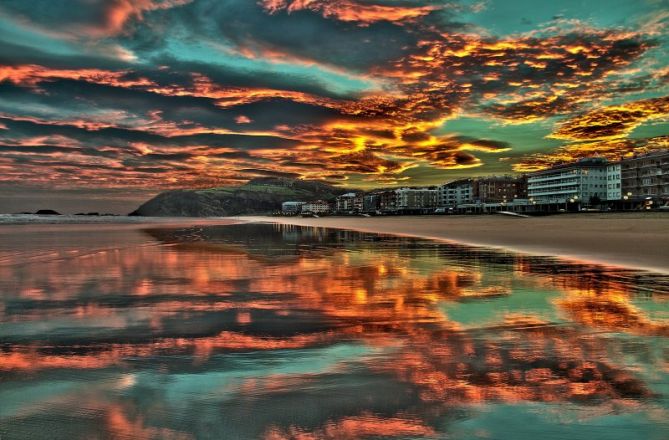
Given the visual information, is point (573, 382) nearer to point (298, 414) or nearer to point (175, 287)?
point (298, 414)

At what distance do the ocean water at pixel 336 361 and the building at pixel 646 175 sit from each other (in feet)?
514

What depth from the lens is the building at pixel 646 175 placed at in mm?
146875

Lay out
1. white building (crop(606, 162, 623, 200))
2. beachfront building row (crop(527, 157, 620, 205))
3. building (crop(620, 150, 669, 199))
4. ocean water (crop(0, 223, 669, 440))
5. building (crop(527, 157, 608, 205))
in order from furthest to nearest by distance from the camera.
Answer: building (crop(527, 157, 608, 205))
beachfront building row (crop(527, 157, 620, 205))
white building (crop(606, 162, 623, 200))
building (crop(620, 150, 669, 199))
ocean water (crop(0, 223, 669, 440))

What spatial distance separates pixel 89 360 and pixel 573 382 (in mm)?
5609

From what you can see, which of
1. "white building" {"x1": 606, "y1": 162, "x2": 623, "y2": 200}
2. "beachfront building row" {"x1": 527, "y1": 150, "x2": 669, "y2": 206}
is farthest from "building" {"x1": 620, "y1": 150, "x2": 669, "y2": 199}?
"white building" {"x1": 606, "y1": 162, "x2": 623, "y2": 200}

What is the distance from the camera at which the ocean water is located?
458cm

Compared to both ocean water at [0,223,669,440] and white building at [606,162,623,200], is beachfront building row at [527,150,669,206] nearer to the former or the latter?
white building at [606,162,623,200]

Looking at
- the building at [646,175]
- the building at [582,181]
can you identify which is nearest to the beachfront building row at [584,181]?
the building at [582,181]

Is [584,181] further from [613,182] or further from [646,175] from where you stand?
[646,175]

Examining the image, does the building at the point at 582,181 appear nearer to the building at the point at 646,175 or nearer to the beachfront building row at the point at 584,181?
the beachfront building row at the point at 584,181

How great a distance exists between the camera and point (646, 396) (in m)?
5.17

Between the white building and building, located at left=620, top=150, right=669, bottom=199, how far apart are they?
6.70 ft

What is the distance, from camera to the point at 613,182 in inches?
6757

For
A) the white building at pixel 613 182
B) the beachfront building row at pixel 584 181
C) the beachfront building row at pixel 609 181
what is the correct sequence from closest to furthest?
1. the beachfront building row at pixel 609 181
2. the white building at pixel 613 182
3. the beachfront building row at pixel 584 181
